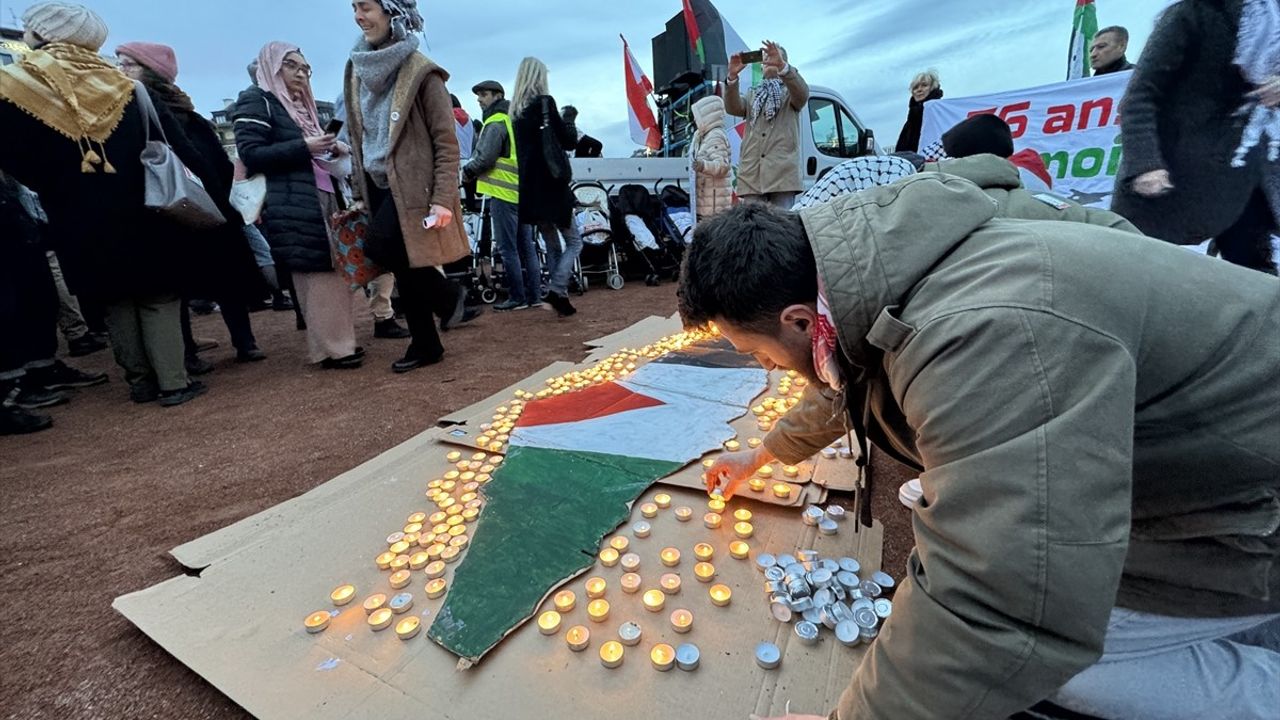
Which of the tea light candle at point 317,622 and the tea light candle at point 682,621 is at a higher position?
the tea light candle at point 317,622

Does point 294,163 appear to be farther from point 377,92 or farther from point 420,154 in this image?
point 420,154

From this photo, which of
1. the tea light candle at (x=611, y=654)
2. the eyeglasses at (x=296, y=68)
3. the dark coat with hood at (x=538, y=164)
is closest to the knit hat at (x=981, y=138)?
the tea light candle at (x=611, y=654)

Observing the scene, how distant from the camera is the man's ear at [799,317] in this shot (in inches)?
38.3

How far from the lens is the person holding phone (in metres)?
3.23

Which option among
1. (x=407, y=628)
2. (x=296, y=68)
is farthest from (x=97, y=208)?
(x=407, y=628)

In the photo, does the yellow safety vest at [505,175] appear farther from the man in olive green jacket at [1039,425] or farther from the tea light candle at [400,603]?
the man in olive green jacket at [1039,425]

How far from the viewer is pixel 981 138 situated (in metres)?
2.96

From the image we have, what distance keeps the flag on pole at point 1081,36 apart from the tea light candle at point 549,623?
317 inches

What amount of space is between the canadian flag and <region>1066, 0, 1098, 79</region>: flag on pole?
306 inches

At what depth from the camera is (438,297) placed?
3893 millimetres

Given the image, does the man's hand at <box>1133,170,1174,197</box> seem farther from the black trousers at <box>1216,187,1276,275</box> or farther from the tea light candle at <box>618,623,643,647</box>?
the tea light candle at <box>618,623,643,647</box>

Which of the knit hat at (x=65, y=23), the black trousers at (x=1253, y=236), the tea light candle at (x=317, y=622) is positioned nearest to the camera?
the tea light candle at (x=317, y=622)

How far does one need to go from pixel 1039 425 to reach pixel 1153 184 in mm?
2394

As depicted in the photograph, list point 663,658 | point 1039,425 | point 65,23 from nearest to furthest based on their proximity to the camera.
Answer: point 1039,425 → point 663,658 → point 65,23
